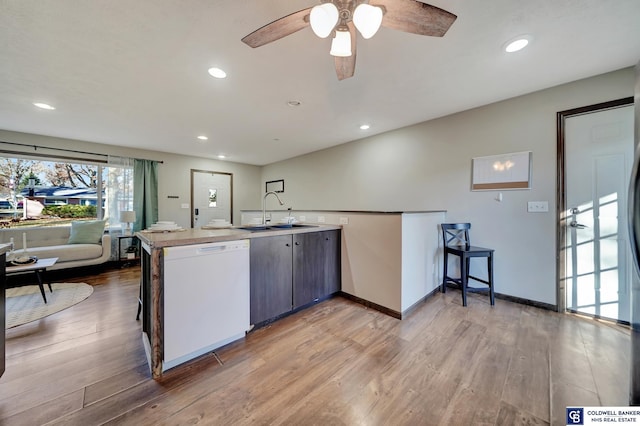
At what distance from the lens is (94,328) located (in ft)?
6.93

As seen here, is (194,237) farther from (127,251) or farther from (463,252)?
(127,251)

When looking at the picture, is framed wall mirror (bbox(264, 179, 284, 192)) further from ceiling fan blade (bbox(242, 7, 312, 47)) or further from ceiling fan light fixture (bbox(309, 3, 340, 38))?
ceiling fan light fixture (bbox(309, 3, 340, 38))

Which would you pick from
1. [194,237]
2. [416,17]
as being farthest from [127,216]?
[416,17]

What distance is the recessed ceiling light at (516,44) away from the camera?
1.72 metres

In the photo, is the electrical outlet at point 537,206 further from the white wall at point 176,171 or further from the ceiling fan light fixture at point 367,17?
the white wall at point 176,171

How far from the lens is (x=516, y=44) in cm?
177

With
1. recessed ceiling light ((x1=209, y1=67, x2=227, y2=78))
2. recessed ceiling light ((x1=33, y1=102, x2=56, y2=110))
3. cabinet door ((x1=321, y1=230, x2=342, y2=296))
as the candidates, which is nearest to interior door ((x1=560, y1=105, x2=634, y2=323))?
cabinet door ((x1=321, y1=230, x2=342, y2=296))

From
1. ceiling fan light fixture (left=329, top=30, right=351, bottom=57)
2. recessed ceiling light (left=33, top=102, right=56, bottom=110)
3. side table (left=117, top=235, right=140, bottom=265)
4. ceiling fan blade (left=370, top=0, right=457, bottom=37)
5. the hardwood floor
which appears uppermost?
recessed ceiling light (left=33, top=102, right=56, bottom=110)

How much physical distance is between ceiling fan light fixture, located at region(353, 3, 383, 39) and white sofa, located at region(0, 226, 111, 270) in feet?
16.7

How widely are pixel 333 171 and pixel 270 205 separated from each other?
2.58m

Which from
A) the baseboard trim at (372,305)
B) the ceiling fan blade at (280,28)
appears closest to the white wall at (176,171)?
the baseboard trim at (372,305)

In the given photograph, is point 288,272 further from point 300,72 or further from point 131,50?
point 131,50

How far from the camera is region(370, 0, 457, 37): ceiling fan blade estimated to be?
1.17 meters

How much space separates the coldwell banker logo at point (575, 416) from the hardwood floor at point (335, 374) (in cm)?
7
